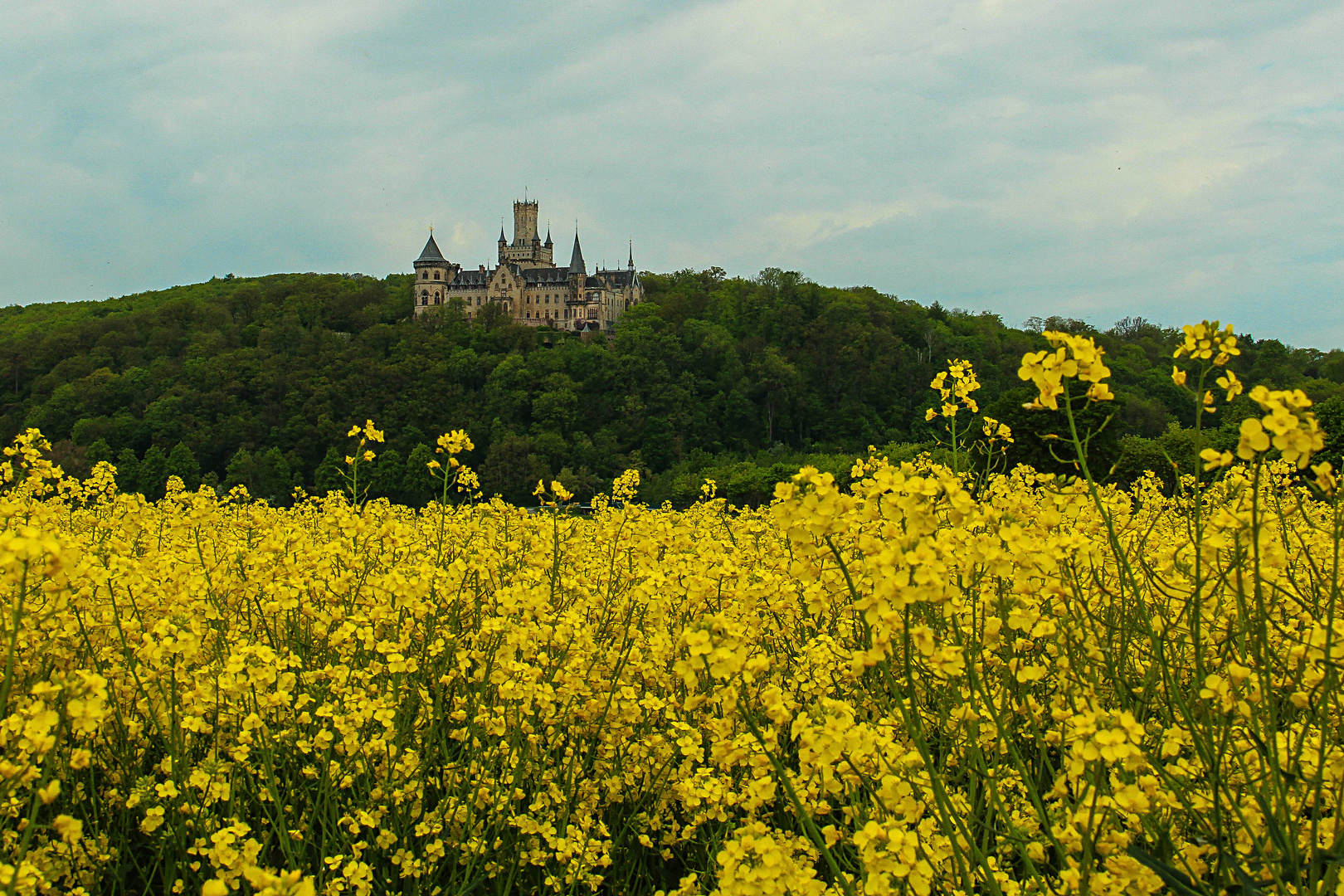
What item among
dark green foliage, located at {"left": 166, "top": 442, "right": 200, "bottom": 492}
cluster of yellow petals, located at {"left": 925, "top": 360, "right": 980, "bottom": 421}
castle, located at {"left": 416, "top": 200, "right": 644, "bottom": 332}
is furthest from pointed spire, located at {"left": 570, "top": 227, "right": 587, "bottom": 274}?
cluster of yellow petals, located at {"left": 925, "top": 360, "right": 980, "bottom": 421}

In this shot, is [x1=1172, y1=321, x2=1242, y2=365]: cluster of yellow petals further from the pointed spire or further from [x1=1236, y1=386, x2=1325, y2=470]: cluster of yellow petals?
the pointed spire

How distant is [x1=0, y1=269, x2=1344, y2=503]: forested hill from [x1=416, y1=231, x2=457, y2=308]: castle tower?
29.6 ft

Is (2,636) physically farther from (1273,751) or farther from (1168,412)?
(1168,412)

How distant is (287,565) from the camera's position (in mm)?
4656

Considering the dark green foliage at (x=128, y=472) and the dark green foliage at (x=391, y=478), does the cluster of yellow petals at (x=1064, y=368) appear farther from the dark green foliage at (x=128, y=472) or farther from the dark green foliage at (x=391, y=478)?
the dark green foliage at (x=128, y=472)

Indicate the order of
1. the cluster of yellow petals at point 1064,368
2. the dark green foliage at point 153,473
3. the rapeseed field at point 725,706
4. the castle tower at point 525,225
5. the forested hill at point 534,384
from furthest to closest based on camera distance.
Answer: the castle tower at point 525,225 < the forested hill at point 534,384 < the dark green foliage at point 153,473 < the cluster of yellow petals at point 1064,368 < the rapeseed field at point 725,706

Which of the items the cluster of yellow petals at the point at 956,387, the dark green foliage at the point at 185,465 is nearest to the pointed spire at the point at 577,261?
the dark green foliage at the point at 185,465

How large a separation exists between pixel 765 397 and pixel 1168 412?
26968 millimetres

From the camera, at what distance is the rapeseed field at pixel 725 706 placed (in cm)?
246

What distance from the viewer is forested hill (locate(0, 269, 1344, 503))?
59.8m

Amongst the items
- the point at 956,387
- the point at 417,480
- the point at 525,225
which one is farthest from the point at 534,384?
the point at 956,387

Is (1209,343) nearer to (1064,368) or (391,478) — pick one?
(1064,368)

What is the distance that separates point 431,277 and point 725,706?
97.2 meters

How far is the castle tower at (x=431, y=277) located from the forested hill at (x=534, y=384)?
9.02 meters
